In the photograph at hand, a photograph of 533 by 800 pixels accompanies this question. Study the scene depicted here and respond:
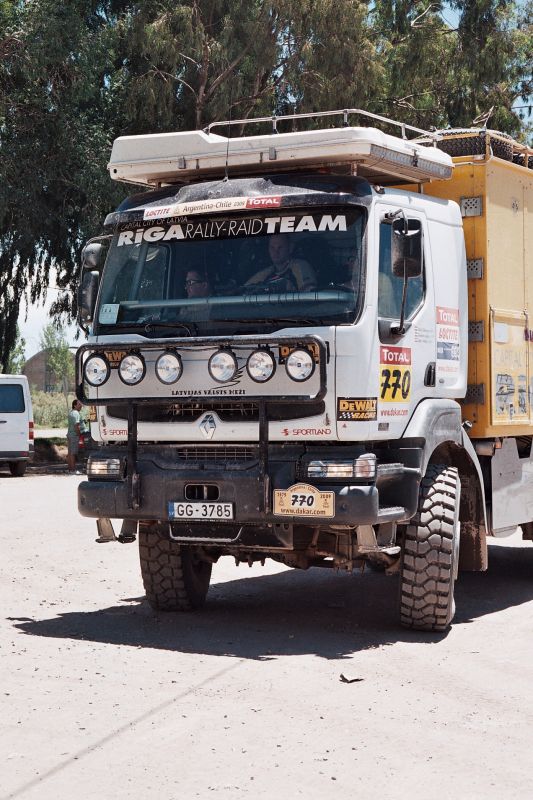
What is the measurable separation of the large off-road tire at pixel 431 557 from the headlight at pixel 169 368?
73.3 inches

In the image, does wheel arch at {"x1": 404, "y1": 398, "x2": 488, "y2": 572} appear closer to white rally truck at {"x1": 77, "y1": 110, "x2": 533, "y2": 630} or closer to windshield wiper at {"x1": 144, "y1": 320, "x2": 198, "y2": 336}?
white rally truck at {"x1": 77, "y1": 110, "x2": 533, "y2": 630}

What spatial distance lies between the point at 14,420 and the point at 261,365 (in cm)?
1810

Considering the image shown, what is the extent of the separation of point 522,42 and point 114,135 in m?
9.81

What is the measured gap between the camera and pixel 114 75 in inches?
1111

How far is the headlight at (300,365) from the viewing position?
7.61 metres

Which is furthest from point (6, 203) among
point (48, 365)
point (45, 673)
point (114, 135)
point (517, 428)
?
point (48, 365)

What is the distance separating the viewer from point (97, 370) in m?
8.28

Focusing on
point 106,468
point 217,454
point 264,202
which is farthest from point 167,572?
point 264,202

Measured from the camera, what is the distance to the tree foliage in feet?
83.6

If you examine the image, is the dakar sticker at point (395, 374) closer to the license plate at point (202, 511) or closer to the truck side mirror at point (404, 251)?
the truck side mirror at point (404, 251)

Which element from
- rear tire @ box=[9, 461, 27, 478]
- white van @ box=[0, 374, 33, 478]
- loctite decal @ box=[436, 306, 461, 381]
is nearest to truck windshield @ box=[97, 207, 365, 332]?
loctite decal @ box=[436, 306, 461, 381]

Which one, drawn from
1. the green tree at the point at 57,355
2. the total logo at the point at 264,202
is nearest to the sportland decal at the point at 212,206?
the total logo at the point at 264,202

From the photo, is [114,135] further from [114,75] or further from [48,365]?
[48,365]

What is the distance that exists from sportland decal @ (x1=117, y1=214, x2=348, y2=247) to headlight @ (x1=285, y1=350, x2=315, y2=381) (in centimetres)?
94
